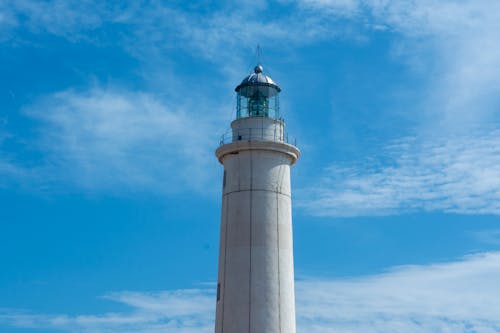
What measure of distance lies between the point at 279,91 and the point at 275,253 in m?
7.85

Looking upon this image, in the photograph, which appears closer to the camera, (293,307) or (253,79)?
(293,307)

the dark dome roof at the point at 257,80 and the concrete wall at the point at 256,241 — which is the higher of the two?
the dark dome roof at the point at 257,80

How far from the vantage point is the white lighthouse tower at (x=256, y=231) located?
1040 inches

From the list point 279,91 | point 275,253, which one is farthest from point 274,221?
point 279,91

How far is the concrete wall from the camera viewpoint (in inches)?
1039

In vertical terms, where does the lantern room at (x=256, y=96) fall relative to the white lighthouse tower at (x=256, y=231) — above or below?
above

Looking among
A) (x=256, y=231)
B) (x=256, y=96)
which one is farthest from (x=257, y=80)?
(x=256, y=231)

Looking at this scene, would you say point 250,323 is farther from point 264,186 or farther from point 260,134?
point 260,134

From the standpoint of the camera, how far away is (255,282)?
87.0ft

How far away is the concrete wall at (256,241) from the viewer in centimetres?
2639

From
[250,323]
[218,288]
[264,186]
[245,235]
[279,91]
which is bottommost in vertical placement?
[250,323]

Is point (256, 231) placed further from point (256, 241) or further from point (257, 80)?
point (257, 80)

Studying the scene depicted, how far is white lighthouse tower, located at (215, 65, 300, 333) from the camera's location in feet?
86.6

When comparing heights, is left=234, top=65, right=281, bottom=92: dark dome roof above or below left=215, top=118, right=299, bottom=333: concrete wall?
above
